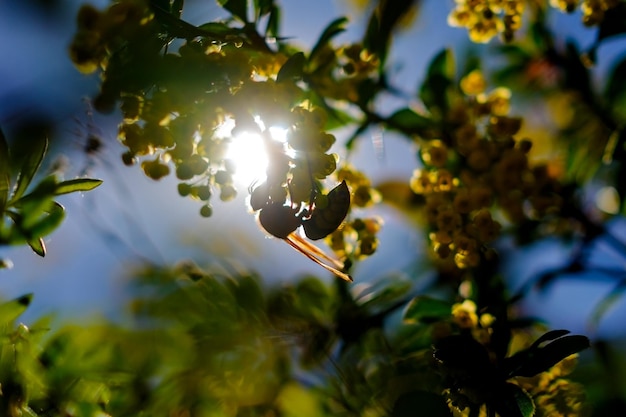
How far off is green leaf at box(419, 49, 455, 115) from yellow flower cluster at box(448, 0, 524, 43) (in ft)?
0.63

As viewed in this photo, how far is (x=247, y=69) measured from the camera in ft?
3.84

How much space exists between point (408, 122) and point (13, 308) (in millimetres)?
1214

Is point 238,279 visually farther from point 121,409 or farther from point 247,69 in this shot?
point 247,69

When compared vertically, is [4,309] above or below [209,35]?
below

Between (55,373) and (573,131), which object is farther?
(573,131)

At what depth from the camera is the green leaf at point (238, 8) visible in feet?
4.54

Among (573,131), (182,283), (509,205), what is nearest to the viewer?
(509,205)

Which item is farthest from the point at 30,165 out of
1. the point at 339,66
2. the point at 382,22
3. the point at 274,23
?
the point at 382,22

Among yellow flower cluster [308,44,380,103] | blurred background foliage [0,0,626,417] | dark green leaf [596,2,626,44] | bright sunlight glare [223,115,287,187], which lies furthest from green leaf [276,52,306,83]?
dark green leaf [596,2,626,44]

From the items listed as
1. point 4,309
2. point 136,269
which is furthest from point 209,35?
point 136,269

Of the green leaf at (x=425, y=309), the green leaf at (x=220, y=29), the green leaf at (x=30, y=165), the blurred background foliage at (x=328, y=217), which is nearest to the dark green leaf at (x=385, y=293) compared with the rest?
the blurred background foliage at (x=328, y=217)

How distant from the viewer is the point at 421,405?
3.92 feet

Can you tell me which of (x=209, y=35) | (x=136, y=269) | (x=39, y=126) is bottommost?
(x=136, y=269)

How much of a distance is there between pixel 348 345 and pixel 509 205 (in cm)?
64
